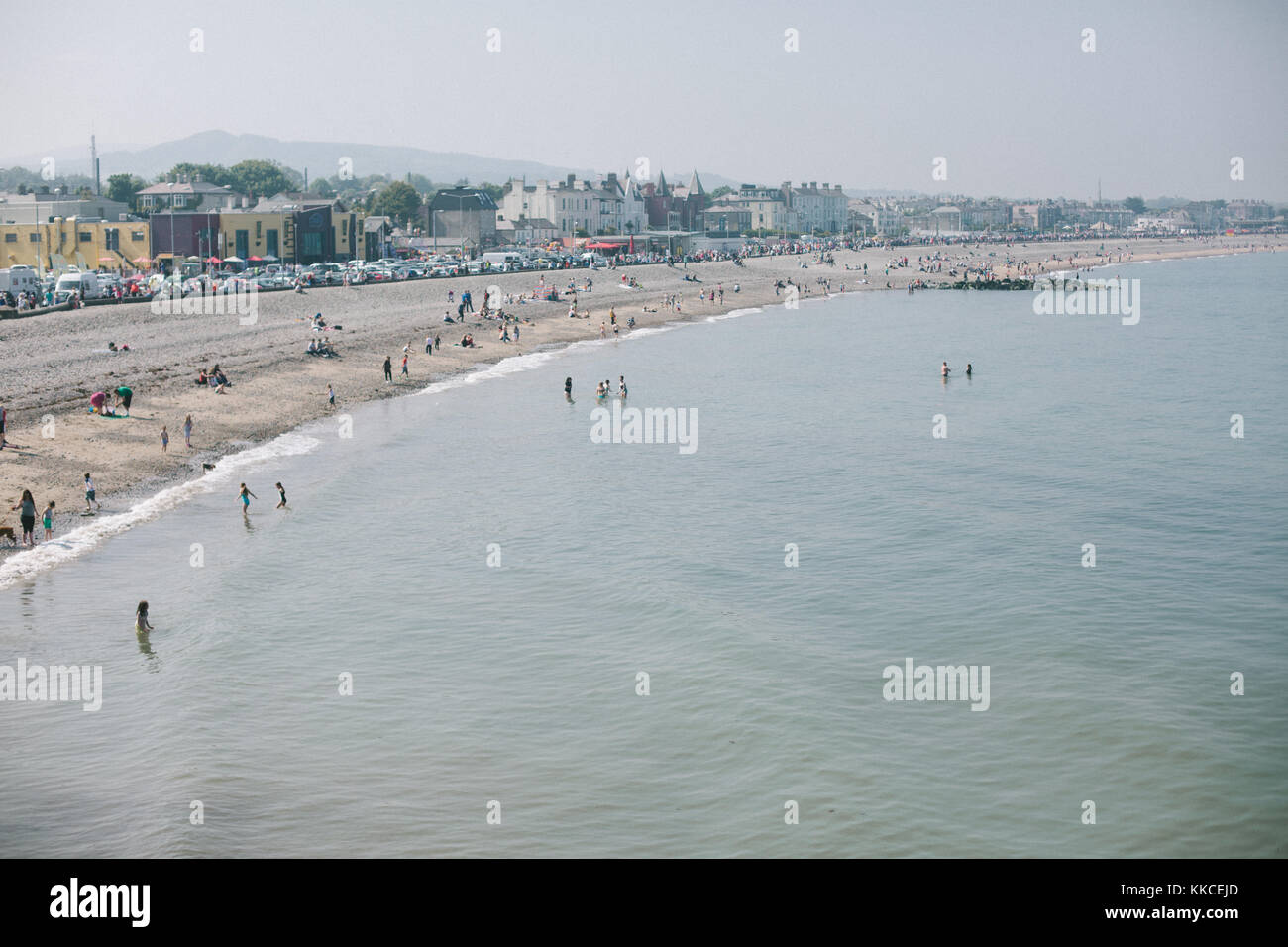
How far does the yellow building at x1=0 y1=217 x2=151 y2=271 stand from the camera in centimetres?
9881

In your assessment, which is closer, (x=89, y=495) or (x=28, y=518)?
(x=28, y=518)

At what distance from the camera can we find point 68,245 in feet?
329

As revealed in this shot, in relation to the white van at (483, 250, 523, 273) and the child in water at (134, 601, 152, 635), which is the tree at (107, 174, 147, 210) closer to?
the white van at (483, 250, 523, 273)

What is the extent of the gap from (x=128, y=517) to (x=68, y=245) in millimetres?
81017

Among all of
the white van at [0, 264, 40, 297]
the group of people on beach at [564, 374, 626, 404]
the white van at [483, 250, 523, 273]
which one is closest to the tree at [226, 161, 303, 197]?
the white van at [483, 250, 523, 273]

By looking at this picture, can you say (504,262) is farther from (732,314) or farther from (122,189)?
(122,189)

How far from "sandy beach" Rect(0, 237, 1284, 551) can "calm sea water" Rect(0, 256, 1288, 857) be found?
93.0 inches

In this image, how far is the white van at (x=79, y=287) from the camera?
2621 inches

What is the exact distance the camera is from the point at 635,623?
79.9 ft

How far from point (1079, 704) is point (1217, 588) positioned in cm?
895

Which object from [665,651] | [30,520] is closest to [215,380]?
[30,520]

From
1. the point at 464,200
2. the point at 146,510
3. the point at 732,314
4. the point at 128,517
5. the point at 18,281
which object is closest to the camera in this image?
the point at 128,517

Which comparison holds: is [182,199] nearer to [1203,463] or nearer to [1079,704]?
[1203,463]

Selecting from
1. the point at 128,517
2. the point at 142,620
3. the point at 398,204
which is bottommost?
the point at 142,620
